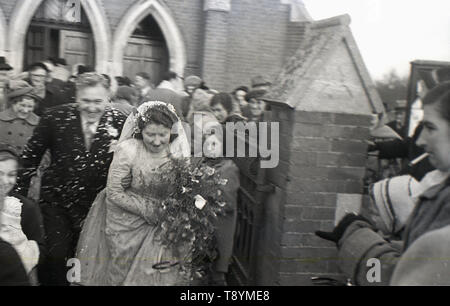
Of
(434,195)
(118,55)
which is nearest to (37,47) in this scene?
(118,55)

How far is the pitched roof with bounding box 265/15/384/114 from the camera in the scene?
2582 mm

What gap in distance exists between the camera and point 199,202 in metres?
2.54

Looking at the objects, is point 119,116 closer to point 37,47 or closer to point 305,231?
point 305,231

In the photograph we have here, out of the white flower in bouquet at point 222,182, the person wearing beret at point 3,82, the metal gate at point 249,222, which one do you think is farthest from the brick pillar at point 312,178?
the person wearing beret at point 3,82

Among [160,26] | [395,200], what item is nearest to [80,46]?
[160,26]

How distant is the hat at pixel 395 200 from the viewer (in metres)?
2.23

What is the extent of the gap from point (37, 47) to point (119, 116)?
4.90m

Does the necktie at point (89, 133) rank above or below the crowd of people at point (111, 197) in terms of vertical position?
above

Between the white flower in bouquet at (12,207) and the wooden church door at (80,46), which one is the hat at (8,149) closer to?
the white flower in bouquet at (12,207)

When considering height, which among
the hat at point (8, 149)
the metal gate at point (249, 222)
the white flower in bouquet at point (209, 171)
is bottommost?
the metal gate at point (249, 222)

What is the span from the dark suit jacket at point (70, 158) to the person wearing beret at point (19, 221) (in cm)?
13

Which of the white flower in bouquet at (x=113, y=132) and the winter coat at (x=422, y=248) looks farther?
the white flower in bouquet at (x=113, y=132)

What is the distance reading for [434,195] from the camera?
1.83 m

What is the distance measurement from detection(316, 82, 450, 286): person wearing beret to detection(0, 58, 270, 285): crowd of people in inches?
32.3
